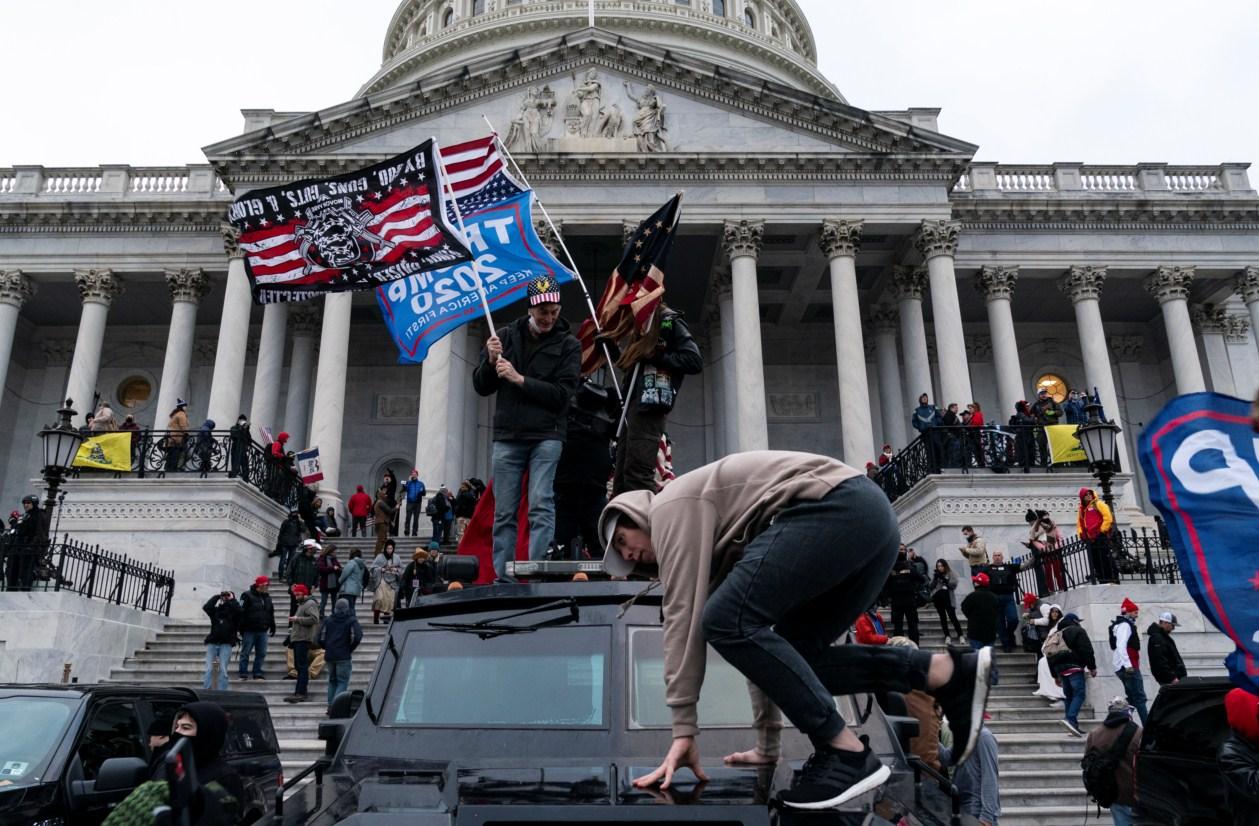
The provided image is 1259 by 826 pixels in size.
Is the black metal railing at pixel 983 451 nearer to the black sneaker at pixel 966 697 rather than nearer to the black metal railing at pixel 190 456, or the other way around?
the black metal railing at pixel 190 456

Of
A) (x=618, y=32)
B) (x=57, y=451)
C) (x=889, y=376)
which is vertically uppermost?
(x=618, y=32)

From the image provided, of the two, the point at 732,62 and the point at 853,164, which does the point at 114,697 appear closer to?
the point at 853,164

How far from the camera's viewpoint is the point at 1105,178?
116 ft

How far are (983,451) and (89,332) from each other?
2902cm

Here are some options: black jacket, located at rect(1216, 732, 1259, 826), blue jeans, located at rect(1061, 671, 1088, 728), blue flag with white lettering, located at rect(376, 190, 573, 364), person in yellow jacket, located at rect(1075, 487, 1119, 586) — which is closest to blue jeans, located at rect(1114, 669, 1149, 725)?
blue jeans, located at rect(1061, 671, 1088, 728)

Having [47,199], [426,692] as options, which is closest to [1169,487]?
[426,692]

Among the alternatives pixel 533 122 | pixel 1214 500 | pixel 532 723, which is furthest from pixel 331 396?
pixel 1214 500

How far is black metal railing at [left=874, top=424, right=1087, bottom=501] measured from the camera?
24.0 metres

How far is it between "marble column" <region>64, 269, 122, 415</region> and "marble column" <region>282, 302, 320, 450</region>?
241 inches

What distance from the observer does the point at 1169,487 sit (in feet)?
15.1

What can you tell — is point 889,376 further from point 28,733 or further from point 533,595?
point 533,595

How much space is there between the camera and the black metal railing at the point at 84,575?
638 inches

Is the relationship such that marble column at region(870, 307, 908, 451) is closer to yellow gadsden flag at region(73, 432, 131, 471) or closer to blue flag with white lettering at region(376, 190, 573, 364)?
yellow gadsden flag at region(73, 432, 131, 471)

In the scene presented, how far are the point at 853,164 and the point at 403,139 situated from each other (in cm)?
1471
